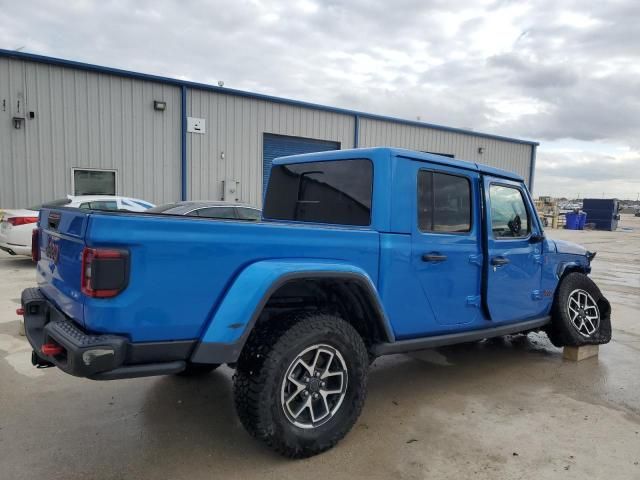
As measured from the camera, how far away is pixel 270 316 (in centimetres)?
317

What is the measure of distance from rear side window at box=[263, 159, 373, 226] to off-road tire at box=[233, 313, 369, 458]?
2.88 ft

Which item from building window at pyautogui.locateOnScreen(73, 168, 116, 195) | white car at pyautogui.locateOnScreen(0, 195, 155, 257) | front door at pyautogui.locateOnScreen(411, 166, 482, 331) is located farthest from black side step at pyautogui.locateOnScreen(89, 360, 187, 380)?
building window at pyautogui.locateOnScreen(73, 168, 116, 195)

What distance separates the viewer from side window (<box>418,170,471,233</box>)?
144 inches

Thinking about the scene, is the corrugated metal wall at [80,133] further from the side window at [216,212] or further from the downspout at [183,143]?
the side window at [216,212]

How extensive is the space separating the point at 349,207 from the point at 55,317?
206 cm

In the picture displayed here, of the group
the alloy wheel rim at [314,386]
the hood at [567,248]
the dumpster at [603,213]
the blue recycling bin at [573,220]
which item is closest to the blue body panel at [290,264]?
the alloy wheel rim at [314,386]

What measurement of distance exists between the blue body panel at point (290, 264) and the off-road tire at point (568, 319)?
598 millimetres

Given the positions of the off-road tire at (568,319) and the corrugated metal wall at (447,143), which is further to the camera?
the corrugated metal wall at (447,143)

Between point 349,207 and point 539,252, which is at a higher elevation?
point 349,207

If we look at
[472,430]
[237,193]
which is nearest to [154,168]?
[237,193]

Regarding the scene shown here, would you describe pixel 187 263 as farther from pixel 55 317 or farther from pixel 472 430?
pixel 472 430

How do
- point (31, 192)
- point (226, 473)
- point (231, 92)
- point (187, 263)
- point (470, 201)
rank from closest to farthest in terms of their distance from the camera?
1. point (187, 263)
2. point (226, 473)
3. point (470, 201)
4. point (31, 192)
5. point (231, 92)

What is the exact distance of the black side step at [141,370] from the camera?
94.4 inches

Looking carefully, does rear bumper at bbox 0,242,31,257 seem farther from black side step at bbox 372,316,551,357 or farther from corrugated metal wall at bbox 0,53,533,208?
black side step at bbox 372,316,551,357
